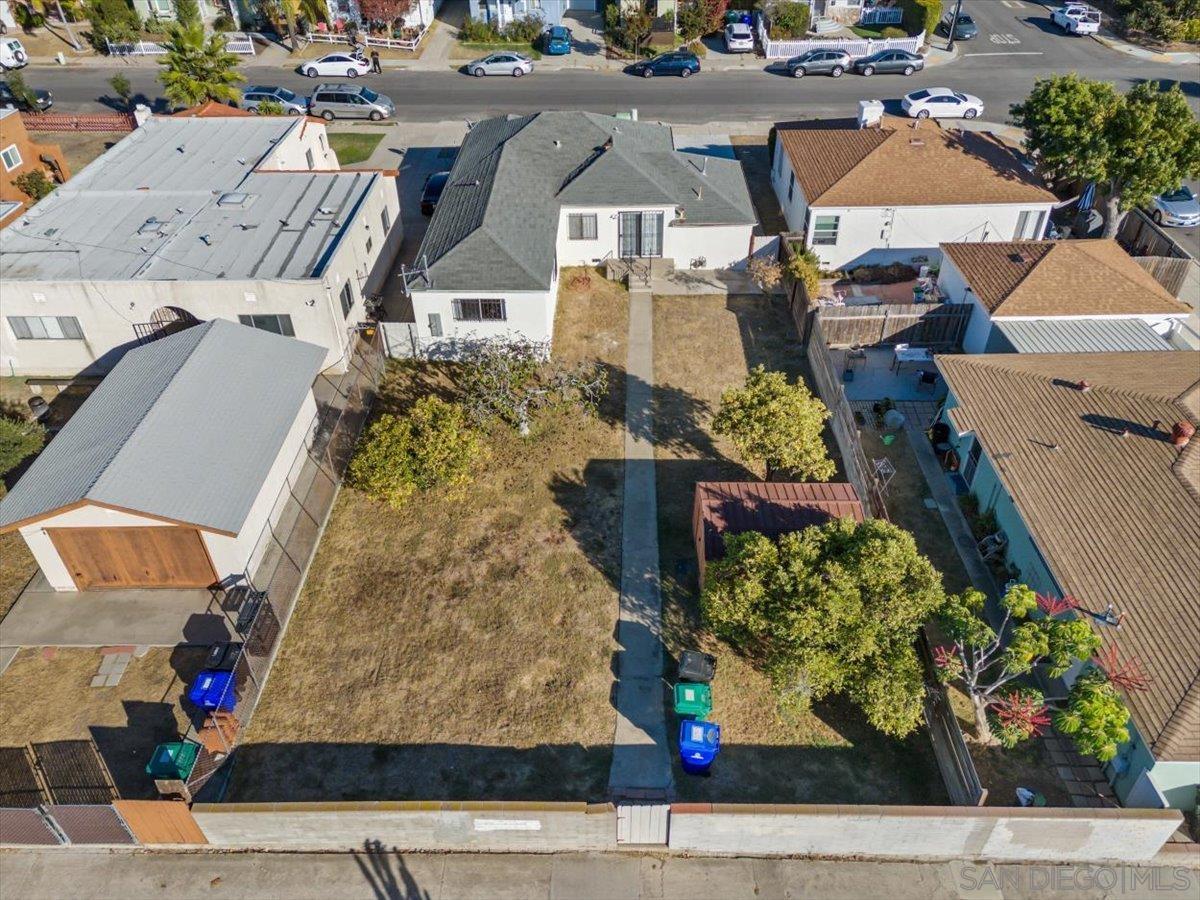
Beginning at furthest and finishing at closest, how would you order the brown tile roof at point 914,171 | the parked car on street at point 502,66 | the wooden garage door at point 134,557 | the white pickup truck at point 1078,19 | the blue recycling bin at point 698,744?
the white pickup truck at point 1078,19 → the parked car on street at point 502,66 → the brown tile roof at point 914,171 → the wooden garage door at point 134,557 → the blue recycling bin at point 698,744

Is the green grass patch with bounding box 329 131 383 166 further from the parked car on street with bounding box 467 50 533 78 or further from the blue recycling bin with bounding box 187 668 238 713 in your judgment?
the blue recycling bin with bounding box 187 668 238 713

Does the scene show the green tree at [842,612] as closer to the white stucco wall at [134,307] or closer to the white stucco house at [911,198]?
the white stucco wall at [134,307]

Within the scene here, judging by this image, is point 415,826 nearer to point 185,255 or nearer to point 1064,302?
point 185,255

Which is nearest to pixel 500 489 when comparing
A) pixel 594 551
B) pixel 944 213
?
pixel 594 551

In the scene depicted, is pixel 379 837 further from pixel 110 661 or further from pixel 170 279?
pixel 170 279

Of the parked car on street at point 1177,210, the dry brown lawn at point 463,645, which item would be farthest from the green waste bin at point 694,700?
the parked car on street at point 1177,210

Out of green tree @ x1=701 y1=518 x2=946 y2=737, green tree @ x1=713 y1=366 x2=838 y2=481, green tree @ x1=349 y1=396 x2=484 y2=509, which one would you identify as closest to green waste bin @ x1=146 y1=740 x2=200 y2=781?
green tree @ x1=349 y1=396 x2=484 y2=509

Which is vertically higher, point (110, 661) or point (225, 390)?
point (225, 390)

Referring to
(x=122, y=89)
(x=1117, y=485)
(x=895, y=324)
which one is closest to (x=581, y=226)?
(x=895, y=324)
